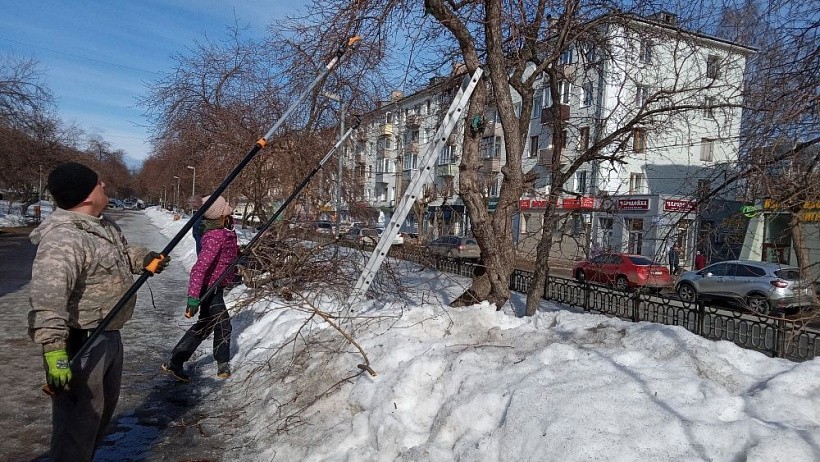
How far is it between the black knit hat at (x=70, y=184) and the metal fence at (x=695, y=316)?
4609 mm

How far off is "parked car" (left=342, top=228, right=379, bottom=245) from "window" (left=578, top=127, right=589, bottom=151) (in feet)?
12.6

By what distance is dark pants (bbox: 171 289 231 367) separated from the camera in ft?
18.4

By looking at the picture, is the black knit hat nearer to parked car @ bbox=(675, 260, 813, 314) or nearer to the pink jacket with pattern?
the pink jacket with pattern

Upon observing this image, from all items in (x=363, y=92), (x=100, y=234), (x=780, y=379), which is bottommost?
(x=780, y=379)

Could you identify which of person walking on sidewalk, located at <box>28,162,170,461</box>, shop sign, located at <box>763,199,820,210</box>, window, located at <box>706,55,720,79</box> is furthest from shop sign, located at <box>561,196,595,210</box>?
person walking on sidewalk, located at <box>28,162,170,461</box>

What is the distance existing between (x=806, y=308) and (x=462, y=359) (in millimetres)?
4178

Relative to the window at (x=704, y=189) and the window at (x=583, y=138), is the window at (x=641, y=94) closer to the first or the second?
the window at (x=583, y=138)

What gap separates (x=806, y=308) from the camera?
5867 mm

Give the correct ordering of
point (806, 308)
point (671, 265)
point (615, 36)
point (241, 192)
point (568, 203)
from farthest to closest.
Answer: point (241, 192), point (568, 203), point (615, 36), point (671, 265), point (806, 308)

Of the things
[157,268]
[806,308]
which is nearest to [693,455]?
[157,268]

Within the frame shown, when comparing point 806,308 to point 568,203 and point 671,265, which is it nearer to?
point 671,265

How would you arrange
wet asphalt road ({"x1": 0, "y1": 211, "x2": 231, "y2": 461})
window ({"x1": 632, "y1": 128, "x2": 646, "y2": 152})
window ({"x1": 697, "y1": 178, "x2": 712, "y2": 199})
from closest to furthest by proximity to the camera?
wet asphalt road ({"x1": 0, "y1": 211, "x2": 231, "y2": 461}) → window ({"x1": 697, "y1": 178, "x2": 712, "y2": 199}) → window ({"x1": 632, "y1": 128, "x2": 646, "y2": 152})

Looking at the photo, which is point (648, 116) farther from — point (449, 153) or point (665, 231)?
point (449, 153)

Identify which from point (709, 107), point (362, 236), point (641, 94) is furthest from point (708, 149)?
point (362, 236)
